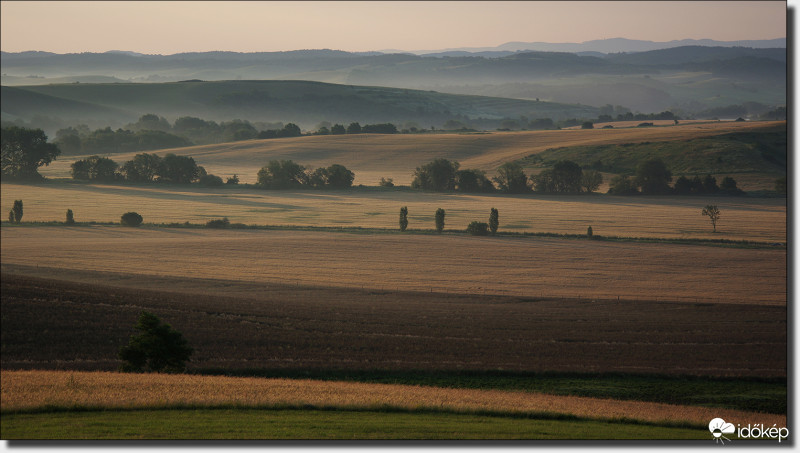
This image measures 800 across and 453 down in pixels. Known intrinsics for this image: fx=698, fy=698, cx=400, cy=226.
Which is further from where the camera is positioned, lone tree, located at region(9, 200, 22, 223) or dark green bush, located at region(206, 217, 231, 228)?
dark green bush, located at region(206, 217, 231, 228)

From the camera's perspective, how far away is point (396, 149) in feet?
281

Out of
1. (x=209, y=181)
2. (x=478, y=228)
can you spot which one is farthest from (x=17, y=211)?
(x=478, y=228)

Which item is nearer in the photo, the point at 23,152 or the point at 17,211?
the point at 17,211

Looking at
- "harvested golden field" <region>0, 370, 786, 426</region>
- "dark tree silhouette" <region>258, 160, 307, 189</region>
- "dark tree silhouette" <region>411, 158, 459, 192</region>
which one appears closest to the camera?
"harvested golden field" <region>0, 370, 786, 426</region>

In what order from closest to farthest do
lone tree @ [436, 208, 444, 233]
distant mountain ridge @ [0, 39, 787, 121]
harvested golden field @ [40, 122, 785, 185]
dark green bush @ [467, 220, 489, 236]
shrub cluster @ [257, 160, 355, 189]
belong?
distant mountain ridge @ [0, 39, 787, 121] → dark green bush @ [467, 220, 489, 236] → lone tree @ [436, 208, 444, 233] → shrub cluster @ [257, 160, 355, 189] → harvested golden field @ [40, 122, 785, 185]

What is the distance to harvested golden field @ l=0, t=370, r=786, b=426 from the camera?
1316 cm

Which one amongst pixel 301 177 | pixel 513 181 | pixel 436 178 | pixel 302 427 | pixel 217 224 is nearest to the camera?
pixel 302 427

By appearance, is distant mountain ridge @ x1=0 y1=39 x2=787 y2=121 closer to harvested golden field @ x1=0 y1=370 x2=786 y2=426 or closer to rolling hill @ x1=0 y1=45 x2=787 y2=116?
rolling hill @ x1=0 y1=45 x2=787 y2=116

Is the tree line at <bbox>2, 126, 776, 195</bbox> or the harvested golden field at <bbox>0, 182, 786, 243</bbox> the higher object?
→ the tree line at <bbox>2, 126, 776, 195</bbox>
